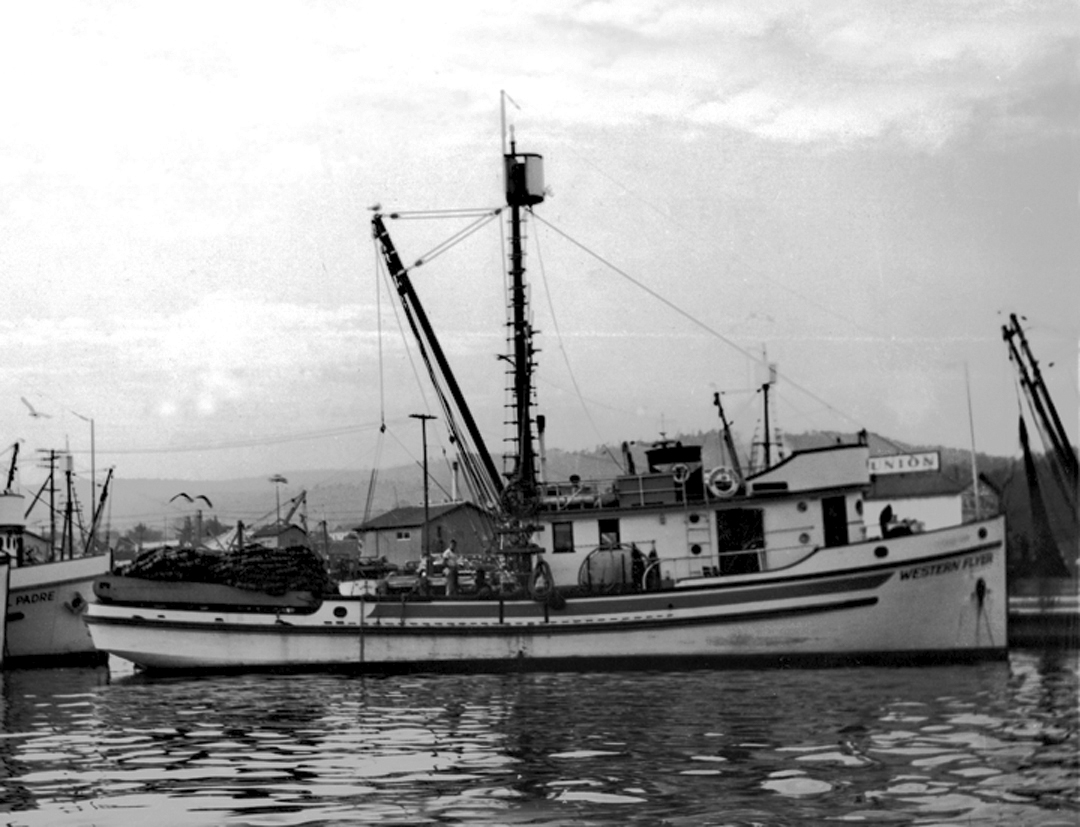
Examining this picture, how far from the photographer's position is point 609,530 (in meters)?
28.5

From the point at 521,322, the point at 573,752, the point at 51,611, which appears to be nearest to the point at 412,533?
the point at 51,611

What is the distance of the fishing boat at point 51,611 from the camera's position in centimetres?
3509

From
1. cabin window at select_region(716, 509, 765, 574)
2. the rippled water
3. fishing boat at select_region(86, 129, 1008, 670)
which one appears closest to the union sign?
fishing boat at select_region(86, 129, 1008, 670)

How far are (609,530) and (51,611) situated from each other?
16.0 meters

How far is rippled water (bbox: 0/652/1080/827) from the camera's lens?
39.4ft

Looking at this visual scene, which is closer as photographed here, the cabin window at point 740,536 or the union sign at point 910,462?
the union sign at point 910,462

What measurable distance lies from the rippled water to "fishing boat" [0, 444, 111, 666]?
11108 mm

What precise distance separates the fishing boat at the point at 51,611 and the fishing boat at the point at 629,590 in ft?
19.2

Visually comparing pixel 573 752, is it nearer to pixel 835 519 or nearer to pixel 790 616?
pixel 790 616

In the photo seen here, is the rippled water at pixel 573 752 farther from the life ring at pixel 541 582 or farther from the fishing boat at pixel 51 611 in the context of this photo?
the fishing boat at pixel 51 611

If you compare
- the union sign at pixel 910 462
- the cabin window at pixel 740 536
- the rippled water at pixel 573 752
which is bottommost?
the rippled water at pixel 573 752

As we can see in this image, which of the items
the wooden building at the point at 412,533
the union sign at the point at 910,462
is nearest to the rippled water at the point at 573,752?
the union sign at the point at 910,462

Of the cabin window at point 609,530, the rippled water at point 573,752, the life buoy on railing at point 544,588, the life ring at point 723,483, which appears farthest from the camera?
the cabin window at point 609,530

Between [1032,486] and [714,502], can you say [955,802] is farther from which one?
[1032,486]
